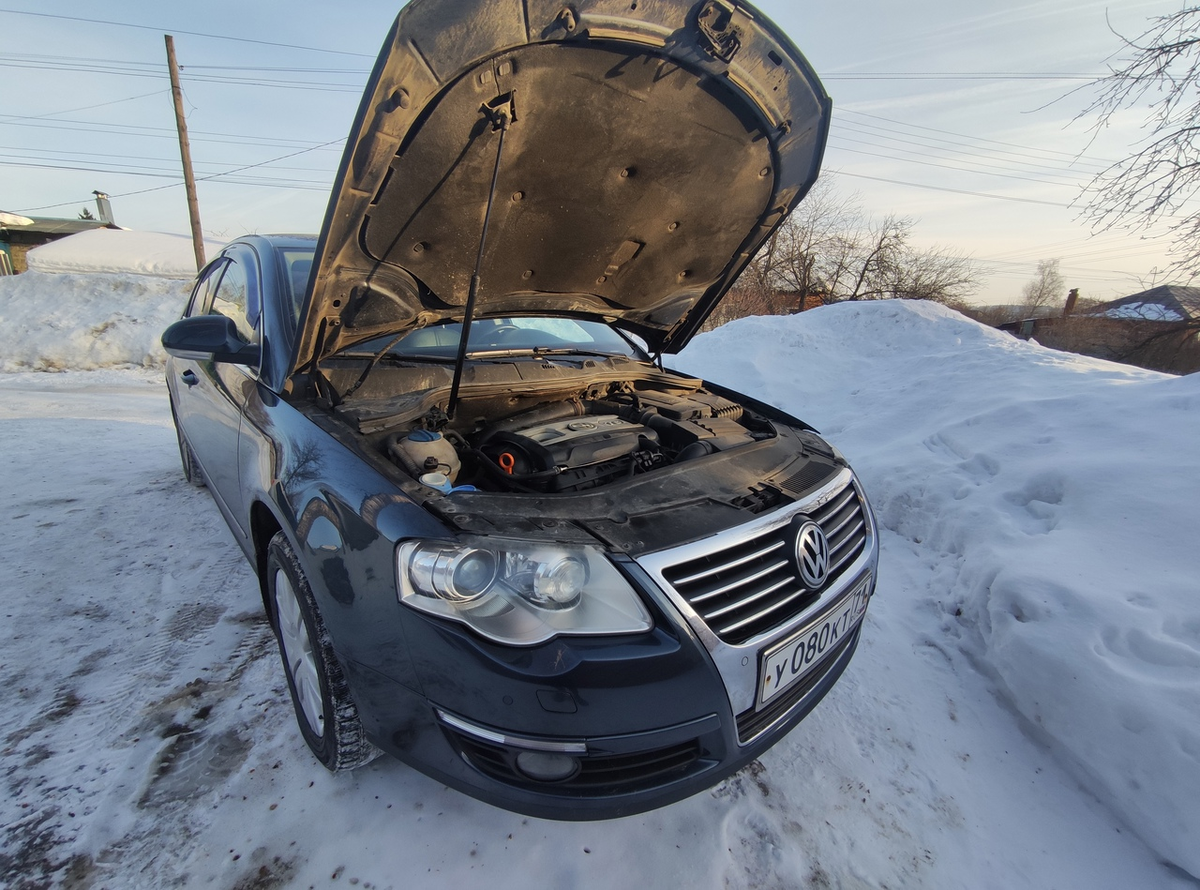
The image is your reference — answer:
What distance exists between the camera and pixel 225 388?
2.47 m

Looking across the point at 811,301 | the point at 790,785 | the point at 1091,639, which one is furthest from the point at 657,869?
the point at 811,301

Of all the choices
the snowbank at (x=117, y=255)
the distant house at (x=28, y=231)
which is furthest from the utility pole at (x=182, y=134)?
the distant house at (x=28, y=231)

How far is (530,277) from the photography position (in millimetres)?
2516

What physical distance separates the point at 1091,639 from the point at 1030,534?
3.26ft

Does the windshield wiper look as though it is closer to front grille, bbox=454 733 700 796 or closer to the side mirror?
the side mirror

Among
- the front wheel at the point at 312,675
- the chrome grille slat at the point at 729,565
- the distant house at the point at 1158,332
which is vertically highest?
the distant house at the point at 1158,332

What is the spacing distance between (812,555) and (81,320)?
14.0 meters

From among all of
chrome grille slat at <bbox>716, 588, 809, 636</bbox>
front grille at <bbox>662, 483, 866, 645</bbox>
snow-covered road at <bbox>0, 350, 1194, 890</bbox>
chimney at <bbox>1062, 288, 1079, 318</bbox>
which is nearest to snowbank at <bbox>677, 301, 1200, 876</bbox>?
snow-covered road at <bbox>0, 350, 1194, 890</bbox>

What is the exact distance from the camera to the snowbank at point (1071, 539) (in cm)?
177

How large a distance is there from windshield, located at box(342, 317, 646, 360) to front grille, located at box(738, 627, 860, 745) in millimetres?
1784

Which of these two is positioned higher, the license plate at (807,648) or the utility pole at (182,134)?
the utility pole at (182,134)

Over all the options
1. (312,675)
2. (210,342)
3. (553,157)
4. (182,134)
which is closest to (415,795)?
(312,675)

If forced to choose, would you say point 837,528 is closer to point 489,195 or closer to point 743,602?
point 743,602

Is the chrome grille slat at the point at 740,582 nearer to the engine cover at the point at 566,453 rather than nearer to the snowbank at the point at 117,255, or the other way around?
the engine cover at the point at 566,453
